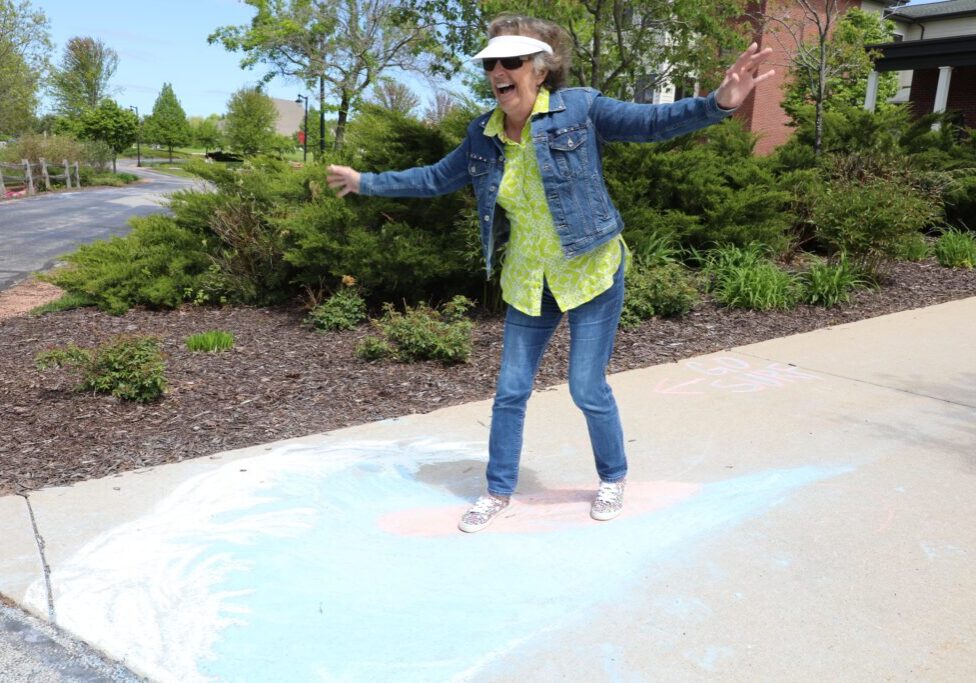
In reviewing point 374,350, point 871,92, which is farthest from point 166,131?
point 374,350

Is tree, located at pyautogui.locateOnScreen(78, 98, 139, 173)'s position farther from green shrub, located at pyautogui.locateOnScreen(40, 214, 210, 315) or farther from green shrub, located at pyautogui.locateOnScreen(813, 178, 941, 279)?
green shrub, located at pyautogui.locateOnScreen(813, 178, 941, 279)

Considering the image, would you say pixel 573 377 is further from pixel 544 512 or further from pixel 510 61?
pixel 510 61

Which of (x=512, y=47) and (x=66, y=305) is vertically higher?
(x=512, y=47)

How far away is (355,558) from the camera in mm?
2986

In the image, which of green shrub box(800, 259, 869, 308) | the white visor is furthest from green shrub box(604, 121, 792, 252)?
the white visor

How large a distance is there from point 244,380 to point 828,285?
5038 millimetres

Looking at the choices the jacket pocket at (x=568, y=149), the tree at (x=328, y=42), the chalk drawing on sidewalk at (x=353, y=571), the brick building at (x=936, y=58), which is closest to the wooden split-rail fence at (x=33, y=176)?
the tree at (x=328, y=42)

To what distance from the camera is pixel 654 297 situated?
6.64 meters

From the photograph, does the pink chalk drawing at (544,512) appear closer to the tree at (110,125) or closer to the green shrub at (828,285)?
the green shrub at (828,285)

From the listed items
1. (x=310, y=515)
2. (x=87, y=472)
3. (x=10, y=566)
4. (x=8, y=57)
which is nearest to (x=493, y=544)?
(x=310, y=515)

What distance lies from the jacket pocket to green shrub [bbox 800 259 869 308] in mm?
5015

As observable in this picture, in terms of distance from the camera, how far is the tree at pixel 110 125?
47.2 m

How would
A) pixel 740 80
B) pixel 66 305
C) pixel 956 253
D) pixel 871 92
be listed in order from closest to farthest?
pixel 740 80, pixel 66 305, pixel 956 253, pixel 871 92

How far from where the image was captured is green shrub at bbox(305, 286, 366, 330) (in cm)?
655
